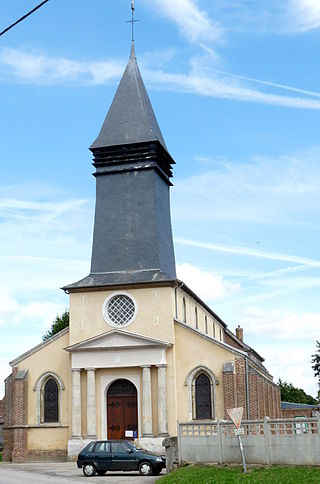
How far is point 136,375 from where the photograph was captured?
33.1 meters

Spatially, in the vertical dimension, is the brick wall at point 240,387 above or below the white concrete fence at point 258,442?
above

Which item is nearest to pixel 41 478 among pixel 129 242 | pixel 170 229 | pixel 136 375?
pixel 136 375

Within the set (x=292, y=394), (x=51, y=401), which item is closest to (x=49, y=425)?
(x=51, y=401)

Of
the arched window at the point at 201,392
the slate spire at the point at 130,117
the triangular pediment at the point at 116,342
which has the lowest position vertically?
the arched window at the point at 201,392

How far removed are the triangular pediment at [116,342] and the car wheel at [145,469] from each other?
8551mm

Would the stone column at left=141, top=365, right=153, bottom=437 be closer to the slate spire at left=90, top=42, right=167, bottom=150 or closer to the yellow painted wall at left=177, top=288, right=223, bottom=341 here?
the yellow painted wall at left=177, top=288, right=223, bottom=341

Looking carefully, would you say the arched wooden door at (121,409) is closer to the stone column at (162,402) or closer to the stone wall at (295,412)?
the stone column at (162,402)

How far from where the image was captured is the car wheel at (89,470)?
2438cm

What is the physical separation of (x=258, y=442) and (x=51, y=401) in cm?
1561

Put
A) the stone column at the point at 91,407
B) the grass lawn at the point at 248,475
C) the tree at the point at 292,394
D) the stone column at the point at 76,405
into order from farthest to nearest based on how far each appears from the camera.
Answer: the tree at the point at 292,394
the stone column at the point at 76,405
the stone column at the point at 91,407
the grass lawn at the point at 248,475

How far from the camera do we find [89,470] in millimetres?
24438

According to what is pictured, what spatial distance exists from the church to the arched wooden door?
5 centimetres

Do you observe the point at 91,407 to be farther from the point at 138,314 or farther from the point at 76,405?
the point at 138,314

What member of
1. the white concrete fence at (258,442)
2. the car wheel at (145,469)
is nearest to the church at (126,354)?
the car wheel at (145,469)
